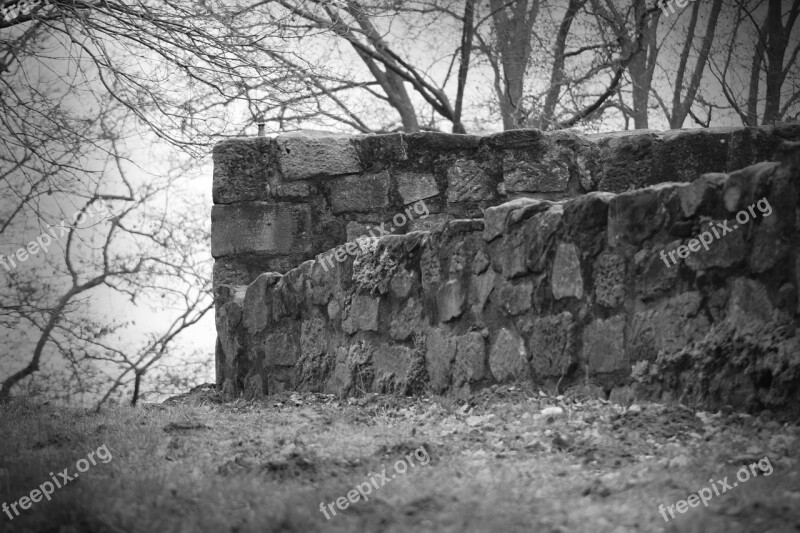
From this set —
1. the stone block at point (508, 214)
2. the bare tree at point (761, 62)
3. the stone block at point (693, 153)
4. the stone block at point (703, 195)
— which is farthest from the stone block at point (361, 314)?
the bare tree at point (761, 62)

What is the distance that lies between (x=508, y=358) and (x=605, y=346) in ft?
1.82

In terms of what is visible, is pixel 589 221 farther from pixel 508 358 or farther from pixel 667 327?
pixel 508 358

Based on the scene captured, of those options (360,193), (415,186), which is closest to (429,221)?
(415,186)

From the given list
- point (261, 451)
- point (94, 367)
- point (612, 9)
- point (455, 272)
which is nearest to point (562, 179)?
point (455, 272)

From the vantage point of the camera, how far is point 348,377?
17.0 feet

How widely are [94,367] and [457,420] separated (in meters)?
9.09

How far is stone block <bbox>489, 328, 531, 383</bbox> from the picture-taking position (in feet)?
13.8

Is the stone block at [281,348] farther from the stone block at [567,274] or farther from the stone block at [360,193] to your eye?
the stone block at [567,274]

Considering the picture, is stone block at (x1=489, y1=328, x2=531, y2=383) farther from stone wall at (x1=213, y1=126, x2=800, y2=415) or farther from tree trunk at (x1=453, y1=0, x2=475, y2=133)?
tree trunk at (x1=453, y1=0, x2=475, y2=133)

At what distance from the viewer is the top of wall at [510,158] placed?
18.7 ft
